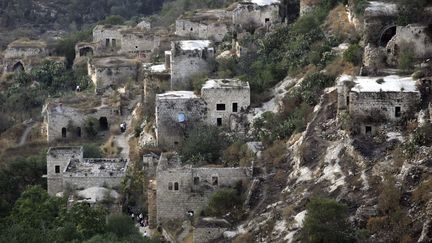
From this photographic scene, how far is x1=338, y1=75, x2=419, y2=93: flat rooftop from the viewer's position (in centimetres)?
3206

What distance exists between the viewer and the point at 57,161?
37.8 meters

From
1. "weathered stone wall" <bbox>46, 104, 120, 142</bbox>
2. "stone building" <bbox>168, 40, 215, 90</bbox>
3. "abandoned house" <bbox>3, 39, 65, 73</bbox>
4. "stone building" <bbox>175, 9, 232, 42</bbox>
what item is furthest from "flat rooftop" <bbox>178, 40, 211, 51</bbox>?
Answer: "abandoned house" <bbox>3, 39, 65, 73</bbox>

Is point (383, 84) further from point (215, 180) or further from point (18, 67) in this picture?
point (18, 67)

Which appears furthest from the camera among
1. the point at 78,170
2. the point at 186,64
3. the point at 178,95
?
the point at 186,64

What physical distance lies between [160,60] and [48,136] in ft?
22.4

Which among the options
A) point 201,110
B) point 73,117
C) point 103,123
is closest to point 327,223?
point 201,110

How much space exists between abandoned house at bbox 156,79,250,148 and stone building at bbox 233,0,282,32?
7.21 metres

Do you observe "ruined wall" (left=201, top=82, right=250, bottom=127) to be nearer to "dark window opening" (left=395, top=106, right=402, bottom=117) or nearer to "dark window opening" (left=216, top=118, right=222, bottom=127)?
"dark window opening" (left=216, top=118, right=222, bottom=127)

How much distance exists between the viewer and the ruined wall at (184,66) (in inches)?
1640

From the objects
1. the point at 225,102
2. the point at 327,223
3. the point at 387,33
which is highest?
the point at 387,33

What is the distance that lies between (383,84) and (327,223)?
732 centimetres

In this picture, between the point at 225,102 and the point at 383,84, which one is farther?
the point at 225,102

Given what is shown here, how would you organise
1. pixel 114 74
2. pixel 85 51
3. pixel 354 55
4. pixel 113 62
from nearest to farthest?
pixel 354 55
pixel 114 74
pixel 113 62
pixel 85 51

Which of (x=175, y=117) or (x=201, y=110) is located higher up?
(x=201, y=110)
